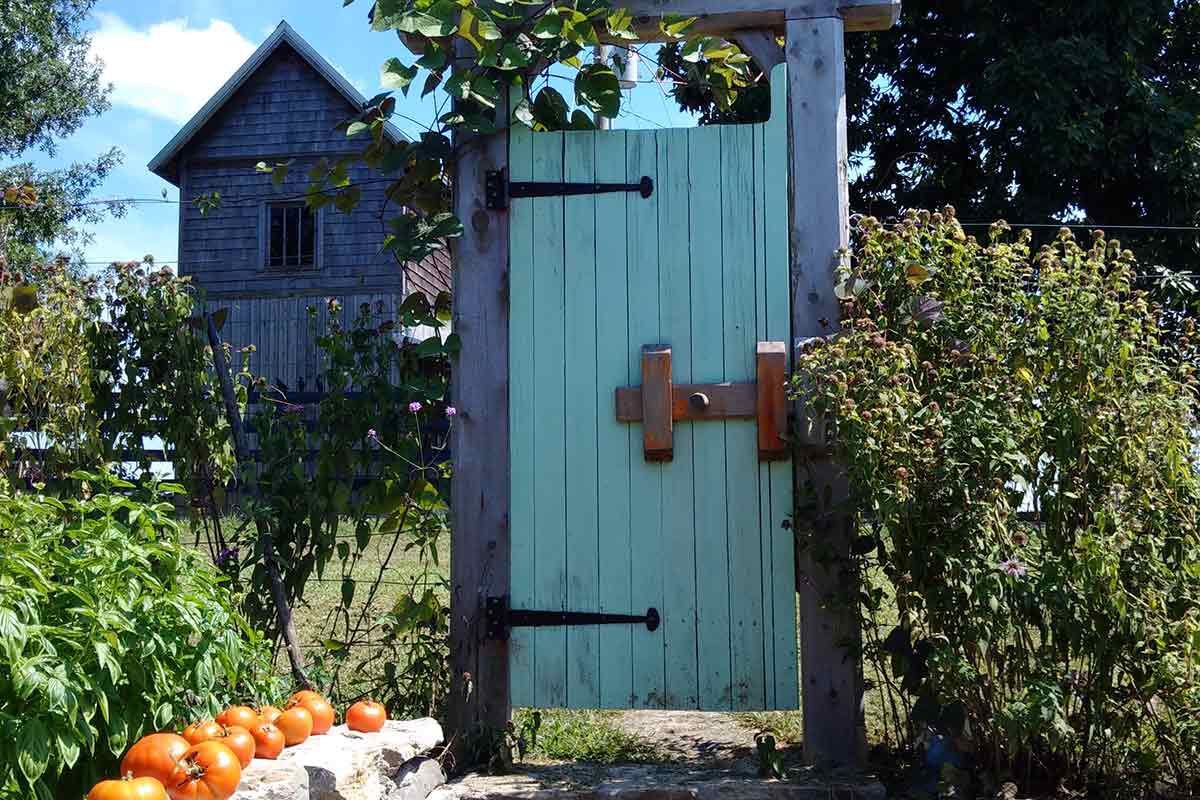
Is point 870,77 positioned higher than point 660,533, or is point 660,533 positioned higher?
point 870,77

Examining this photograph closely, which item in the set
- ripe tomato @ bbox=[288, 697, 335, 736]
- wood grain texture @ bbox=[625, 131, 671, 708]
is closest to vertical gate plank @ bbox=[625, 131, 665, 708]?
wood grain texture @ bbox=[625, 131, 671, 708]

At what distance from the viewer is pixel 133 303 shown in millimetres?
4141

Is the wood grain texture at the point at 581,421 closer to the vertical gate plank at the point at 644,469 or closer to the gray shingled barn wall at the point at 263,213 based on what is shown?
the vertical gate plank at the point at 644,469

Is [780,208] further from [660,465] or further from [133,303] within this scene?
[133,303]

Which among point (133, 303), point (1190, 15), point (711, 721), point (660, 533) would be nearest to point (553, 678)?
point (660, 533)

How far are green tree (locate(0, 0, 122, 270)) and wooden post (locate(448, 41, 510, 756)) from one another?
15.1 meters

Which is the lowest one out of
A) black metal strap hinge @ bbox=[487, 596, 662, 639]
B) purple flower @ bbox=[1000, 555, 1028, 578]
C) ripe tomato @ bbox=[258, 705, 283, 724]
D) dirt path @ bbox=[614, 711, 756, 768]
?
dirt path @ bbox=[614, 711, 756, 768]

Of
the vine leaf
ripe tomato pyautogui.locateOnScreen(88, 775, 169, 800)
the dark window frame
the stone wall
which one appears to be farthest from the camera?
the dark window frame

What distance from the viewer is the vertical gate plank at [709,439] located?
11.9 ft

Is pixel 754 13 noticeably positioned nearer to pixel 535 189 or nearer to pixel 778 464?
pixel 535 189

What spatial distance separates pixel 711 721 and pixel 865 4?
267 cm

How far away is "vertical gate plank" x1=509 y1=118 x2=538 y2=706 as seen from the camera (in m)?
3.73

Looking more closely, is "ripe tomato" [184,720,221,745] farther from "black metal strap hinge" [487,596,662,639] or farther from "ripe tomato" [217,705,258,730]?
"black metal strap hinge" [487,596,662,639]

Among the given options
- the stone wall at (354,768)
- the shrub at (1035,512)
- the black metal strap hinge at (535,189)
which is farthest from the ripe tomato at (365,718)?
the black metal strap hinge at (535,189)
